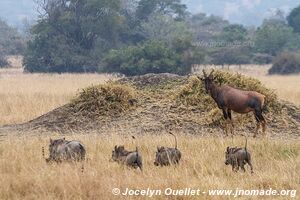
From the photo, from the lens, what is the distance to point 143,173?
23.7 feet

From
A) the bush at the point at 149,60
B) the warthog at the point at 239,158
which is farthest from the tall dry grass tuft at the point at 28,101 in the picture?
the bush at the point at 149,60

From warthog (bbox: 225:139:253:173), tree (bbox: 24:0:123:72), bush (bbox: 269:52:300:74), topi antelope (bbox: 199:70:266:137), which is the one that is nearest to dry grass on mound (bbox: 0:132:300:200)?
warthog (bbox: 225:139:253:173)

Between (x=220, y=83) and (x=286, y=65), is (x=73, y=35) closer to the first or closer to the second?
(x=286, y=65)

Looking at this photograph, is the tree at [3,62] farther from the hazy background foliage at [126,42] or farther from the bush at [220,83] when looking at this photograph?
the bush at [220,83]

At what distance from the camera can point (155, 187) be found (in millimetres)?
6594

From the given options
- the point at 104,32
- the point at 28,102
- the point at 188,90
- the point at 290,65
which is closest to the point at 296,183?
the point at 188,90

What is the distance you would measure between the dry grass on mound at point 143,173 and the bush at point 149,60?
20.0 meters

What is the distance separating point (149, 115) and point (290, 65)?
25.6 metres

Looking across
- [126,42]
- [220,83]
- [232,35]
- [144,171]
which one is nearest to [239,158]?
[144,171]

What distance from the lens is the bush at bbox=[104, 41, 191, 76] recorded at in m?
29.4

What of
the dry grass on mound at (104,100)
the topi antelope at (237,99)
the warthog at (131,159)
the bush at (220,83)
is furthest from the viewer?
the dry grass on mound at (104,100)

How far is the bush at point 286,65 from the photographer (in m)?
36.3

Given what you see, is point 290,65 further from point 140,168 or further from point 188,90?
point 140,168

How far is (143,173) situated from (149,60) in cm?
2261
